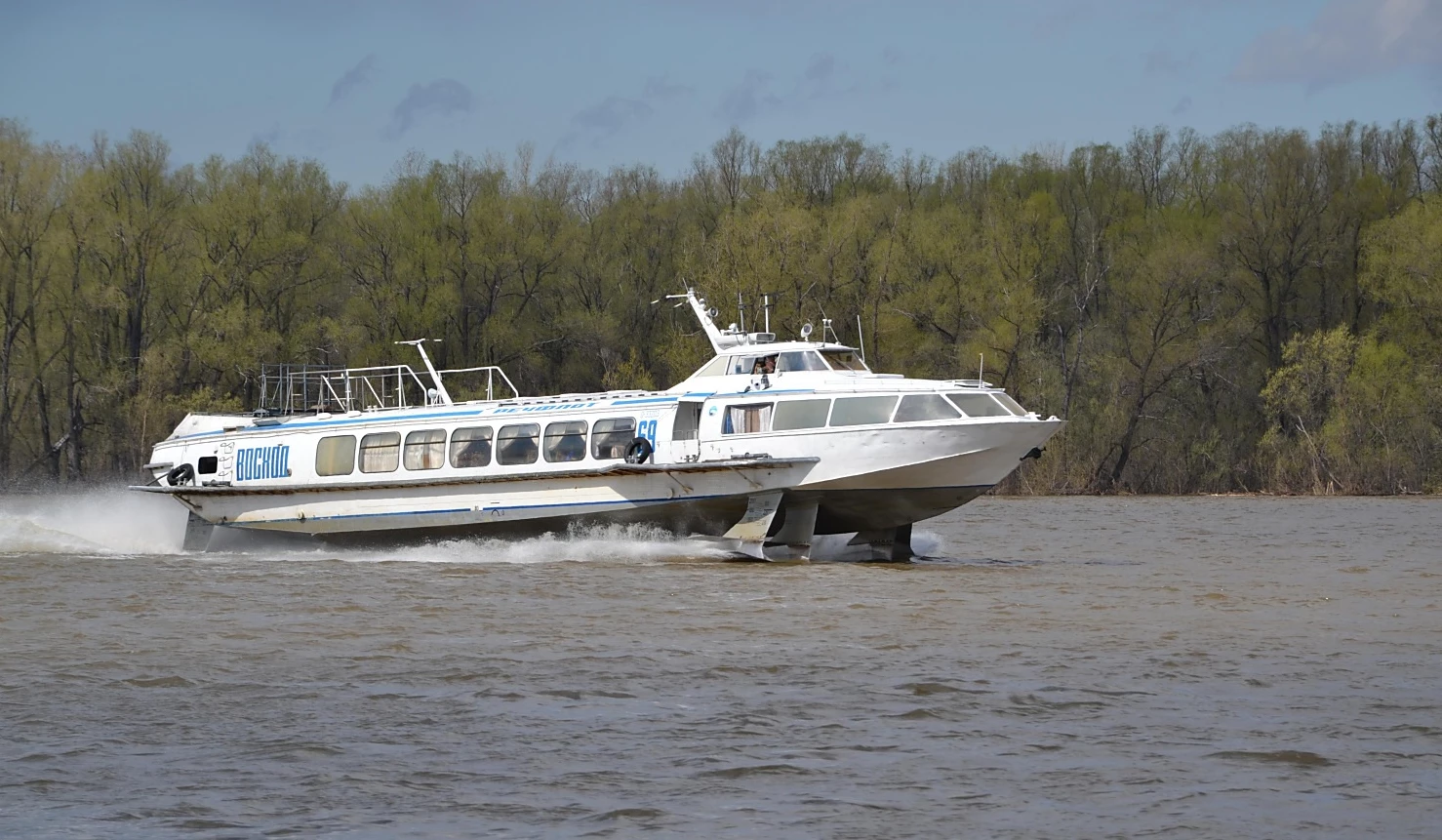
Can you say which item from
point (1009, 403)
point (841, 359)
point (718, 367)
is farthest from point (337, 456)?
point (1009, 403)

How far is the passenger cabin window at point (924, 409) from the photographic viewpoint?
1049 inches

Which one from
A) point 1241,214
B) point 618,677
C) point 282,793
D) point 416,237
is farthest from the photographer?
point 416,237

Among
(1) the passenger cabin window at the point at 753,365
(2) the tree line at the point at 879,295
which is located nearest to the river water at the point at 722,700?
(1) the passenger cabin window at the point at 753,365

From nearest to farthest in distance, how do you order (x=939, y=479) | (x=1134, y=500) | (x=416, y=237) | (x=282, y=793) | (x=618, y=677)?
(x=282, y=793) < (x=618, y=677) < (x=939, y=479) < (x=1134, y=500) < (x=416, y=237)

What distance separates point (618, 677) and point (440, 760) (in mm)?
3931

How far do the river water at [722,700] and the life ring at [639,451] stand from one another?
183 centimetres

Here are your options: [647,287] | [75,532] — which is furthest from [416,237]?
[75,532]

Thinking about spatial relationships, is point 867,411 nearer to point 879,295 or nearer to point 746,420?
point 746,420

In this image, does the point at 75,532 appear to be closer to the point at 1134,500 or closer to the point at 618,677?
the point at 618,677

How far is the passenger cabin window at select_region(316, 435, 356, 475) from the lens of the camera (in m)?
30.6

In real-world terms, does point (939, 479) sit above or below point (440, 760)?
above

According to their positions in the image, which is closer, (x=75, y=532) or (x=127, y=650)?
(x=127, y=650)

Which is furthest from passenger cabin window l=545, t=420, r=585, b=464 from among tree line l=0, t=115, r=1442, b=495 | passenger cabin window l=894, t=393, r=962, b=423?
tree line l=0, t=115, r=1442, b=495

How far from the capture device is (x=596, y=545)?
93.2 ft
